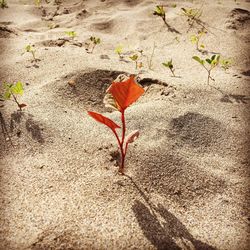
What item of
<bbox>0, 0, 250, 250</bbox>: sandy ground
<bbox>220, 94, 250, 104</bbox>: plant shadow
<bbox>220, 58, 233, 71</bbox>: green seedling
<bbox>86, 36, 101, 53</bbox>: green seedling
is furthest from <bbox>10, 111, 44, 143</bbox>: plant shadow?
<bbox>220, 58, 233, 71</bbox>: green seedling

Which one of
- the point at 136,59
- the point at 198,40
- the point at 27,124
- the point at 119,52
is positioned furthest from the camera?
the point at 198,40

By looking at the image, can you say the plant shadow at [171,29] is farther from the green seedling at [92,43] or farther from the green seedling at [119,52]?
the green seedling at [92,43]

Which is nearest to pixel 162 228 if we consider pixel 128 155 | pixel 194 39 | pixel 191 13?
pixel 128 155

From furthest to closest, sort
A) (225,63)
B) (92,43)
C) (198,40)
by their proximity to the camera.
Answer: (92,43), (198,40), (225,63)

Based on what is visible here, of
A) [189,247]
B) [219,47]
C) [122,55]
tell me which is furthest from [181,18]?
[189,247]

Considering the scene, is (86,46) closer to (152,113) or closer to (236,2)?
(152,113)

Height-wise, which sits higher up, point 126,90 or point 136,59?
point 126,90

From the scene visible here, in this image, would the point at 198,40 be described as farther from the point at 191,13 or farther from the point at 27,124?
the point at 27,124
